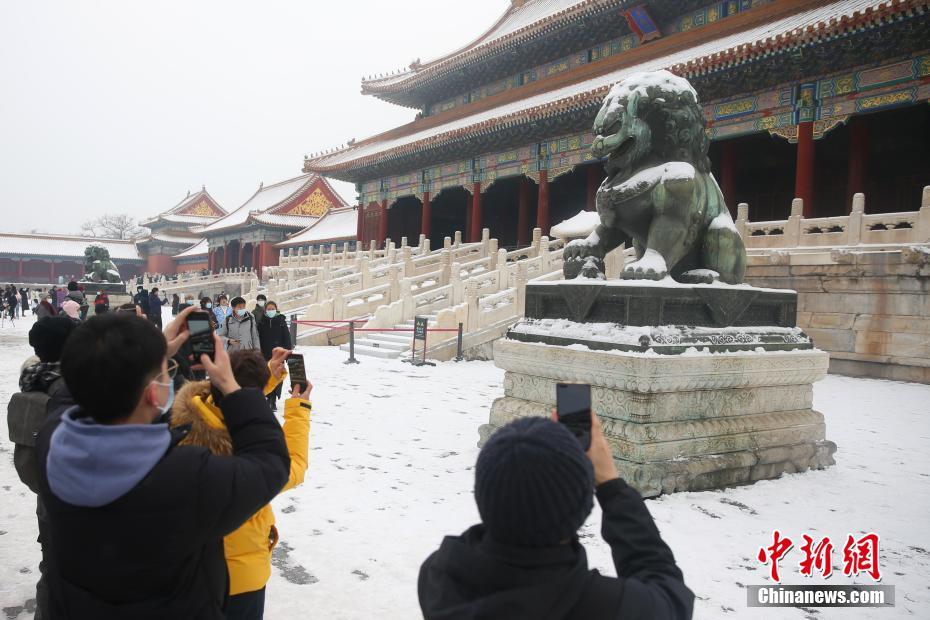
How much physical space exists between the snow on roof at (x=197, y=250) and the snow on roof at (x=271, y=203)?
10.5 feet

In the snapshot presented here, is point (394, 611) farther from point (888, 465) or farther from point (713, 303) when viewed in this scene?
point (888, 465)

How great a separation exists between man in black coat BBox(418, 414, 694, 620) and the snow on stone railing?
9.61 m

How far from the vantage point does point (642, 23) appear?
1662cm

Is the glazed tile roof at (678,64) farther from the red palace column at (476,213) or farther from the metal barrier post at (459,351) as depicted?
the metal barrier post at (459,351)

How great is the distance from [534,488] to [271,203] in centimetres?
4112

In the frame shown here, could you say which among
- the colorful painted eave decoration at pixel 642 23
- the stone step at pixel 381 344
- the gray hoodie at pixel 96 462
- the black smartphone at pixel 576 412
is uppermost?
the colorful painted eave decoration at pixel 642 23

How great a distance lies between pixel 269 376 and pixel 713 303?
322 centimetres

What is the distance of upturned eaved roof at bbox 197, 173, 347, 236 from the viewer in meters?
34.6

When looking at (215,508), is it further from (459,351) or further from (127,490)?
(459,351)

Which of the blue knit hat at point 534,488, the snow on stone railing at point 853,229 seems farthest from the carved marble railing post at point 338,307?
the blue knit hat at point 534,488

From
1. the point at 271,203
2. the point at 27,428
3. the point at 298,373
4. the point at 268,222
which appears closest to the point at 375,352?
the point at 27,428

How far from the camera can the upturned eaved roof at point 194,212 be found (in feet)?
160

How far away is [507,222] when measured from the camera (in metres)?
24.4

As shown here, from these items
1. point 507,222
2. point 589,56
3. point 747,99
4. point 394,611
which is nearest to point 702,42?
point 747,99
